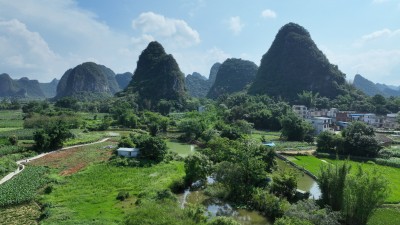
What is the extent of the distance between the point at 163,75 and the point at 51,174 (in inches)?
4105

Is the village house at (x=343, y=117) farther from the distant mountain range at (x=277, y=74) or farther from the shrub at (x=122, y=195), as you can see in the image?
the shrub at (x=122, y=195)

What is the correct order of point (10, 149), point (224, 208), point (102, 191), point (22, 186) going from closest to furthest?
point (224, 208), point (102, 191), point (22, 186), point (10, 149)

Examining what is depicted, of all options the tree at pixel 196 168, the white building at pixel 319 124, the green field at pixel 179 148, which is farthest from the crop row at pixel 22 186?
the white building at pixel 319 124

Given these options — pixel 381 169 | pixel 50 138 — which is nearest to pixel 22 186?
pixel 50 138

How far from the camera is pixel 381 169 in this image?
40594 millimetres

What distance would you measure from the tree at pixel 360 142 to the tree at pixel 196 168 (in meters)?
25.1

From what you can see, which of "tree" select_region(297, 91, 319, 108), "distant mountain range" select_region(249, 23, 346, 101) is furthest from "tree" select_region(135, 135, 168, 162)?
"distant mountain range" select_region(249, 23, 346, 101)

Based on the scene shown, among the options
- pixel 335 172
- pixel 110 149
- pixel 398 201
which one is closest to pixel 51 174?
pixel 110 149

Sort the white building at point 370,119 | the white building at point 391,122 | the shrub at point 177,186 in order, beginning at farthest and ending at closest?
the white building at point 370,119 < the white building at point 391,122 < the shrub at point 177,186

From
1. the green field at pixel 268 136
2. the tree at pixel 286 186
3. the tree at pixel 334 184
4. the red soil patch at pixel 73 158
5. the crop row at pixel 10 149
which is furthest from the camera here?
the green field at pixel 268 136

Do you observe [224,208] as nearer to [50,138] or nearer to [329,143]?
[329,143]

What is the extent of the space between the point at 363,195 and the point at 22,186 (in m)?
27.4

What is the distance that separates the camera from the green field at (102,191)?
23677mm

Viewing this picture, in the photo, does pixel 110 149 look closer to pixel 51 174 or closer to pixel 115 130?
pixel 51 174
